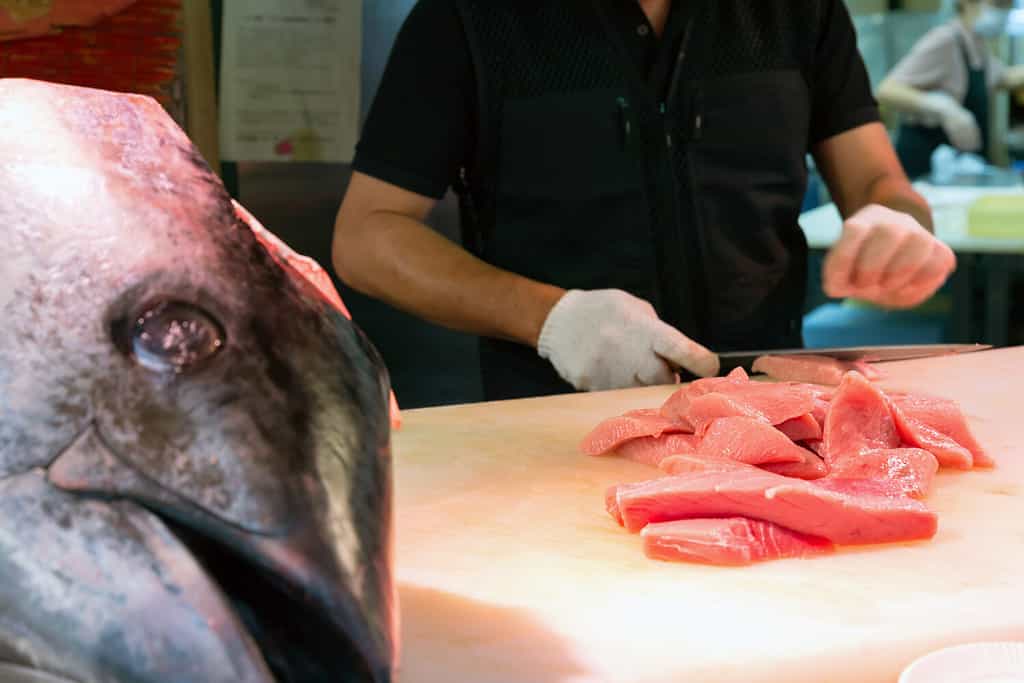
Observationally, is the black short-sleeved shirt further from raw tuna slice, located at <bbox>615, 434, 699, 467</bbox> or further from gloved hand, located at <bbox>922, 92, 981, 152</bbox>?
gloved hand, located at <bbox>922, 92, 981, 152</bbox>

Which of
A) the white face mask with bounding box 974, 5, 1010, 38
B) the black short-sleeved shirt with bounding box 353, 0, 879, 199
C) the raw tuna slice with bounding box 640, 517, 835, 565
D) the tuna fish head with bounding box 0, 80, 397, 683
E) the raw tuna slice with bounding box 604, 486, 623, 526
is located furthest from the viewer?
the white face mask with bounding box 974, 5, 1010, 38

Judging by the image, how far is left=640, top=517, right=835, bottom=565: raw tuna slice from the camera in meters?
1.62

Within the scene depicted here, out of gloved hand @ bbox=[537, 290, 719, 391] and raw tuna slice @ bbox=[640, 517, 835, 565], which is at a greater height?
raw tuna slice @ bbox=[640, 517, 835, 565]

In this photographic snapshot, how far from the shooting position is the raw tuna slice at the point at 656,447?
2049mm

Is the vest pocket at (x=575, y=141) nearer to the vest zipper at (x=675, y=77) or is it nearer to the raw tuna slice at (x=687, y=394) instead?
the vest zipper at (x=675, y=77)

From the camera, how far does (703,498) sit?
1.72 metres

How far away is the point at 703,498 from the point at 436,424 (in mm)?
718

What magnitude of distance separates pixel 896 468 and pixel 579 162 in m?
1.34

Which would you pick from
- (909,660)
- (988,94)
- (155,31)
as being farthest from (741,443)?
(988,94)

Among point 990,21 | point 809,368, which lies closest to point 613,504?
point 809,368

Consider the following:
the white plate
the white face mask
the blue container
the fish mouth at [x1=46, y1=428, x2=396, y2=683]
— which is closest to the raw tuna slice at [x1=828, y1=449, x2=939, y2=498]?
the white plate

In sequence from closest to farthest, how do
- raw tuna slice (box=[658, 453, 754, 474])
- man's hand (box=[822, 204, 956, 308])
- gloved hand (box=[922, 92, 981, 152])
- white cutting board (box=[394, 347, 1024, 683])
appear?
white cutting board (box=[394, 347, 1024, 683])
raw tuna slice (box=[658, 453, 754, 474])
man's hand (box=[822, 204, 956, 308])
gloved hand (box=[922, 92, 981, 152])

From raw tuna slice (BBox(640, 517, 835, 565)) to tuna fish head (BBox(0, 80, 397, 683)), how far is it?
750mm

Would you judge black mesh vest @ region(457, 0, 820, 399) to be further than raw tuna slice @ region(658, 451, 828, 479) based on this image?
Yes
